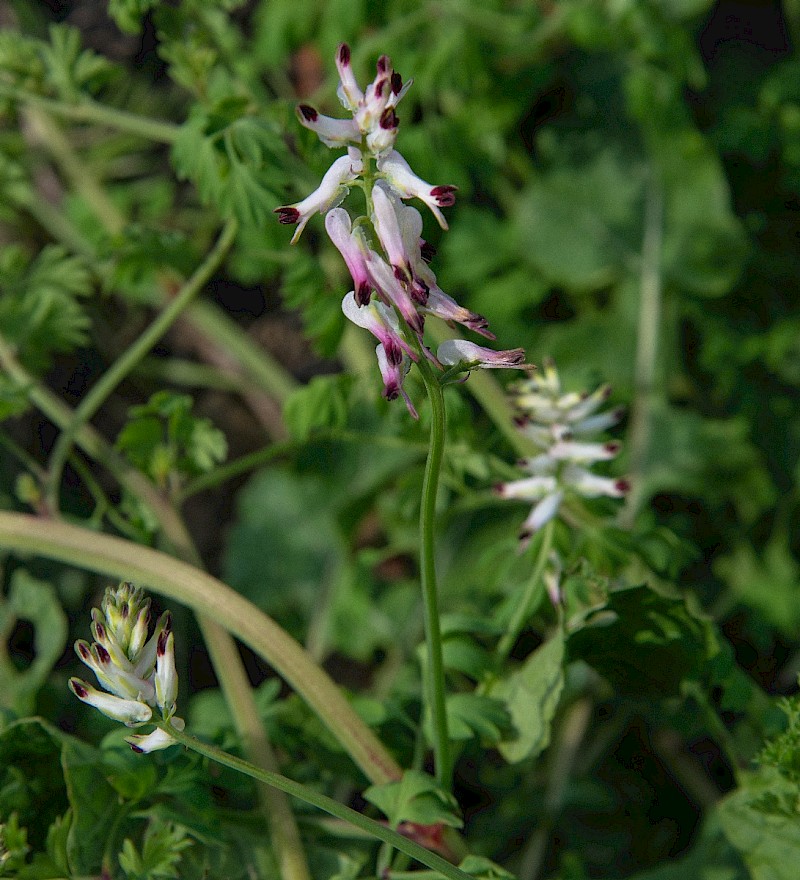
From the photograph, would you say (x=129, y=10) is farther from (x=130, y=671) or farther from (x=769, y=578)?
(x=769, y=578)

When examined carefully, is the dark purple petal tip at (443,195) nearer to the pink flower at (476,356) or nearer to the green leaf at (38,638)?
the pink flower at (476,356)

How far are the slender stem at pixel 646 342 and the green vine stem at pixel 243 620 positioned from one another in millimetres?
1281

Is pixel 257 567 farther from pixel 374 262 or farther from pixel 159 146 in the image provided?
pixel 374 262

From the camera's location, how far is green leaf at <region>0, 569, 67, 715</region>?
2490 mm

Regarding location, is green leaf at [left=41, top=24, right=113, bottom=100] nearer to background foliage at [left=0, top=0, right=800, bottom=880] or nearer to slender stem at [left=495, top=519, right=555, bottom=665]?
background foliage at [left=0, top=0, right=800, bottom=880]

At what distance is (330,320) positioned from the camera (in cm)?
227

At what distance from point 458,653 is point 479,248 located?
1817 mm

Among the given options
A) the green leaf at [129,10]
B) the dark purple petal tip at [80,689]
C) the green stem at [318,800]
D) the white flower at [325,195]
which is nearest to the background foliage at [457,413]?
the green leaf at [129,10]

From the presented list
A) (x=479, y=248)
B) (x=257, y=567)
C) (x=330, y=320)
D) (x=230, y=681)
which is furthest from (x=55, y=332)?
(x=479, y=248)

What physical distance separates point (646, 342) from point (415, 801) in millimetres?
1982

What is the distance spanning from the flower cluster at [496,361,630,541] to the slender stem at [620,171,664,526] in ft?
3.03

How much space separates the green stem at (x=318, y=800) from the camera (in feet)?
4.73

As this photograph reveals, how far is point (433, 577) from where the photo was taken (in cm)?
162

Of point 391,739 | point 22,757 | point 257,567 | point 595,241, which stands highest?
point 595,241
